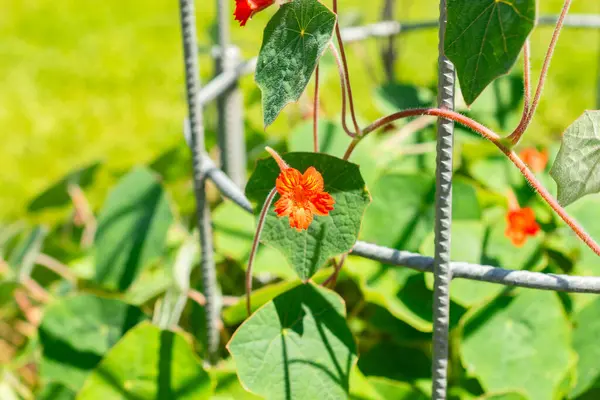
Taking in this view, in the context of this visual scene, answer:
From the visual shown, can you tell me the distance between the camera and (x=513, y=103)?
155 centimetres

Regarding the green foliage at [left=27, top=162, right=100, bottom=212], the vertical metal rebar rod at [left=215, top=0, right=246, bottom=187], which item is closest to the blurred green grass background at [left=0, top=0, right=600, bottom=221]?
the green foliage at [left=27, top=162, right=100, bottom=212]

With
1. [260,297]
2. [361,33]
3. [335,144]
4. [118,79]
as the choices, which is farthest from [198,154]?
[118,79]

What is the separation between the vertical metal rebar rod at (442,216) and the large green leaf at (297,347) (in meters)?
0.11

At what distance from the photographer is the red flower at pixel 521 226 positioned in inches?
41.1

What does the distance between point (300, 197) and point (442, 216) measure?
16 centimetres

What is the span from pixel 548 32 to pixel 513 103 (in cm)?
190

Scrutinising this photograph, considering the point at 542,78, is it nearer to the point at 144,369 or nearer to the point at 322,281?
the point at 322,281

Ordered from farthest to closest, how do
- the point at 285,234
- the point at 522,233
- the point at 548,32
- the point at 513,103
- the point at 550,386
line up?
the point at 548,32 → the point at 513,103 → the point at 522,233 → the point at 550,386 → the point at 285,234

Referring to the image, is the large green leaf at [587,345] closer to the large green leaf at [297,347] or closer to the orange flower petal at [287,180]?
the large green leaf at [297,347]

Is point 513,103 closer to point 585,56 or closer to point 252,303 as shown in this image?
point 252,303

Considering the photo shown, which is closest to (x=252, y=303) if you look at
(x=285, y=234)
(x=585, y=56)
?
(x=285, y=234)

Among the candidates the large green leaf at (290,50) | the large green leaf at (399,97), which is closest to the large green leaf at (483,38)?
the large green leaf at (290,50)

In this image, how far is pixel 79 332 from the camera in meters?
1.17

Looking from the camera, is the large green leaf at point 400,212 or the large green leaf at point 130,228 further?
the large green leaf at point 130,228
